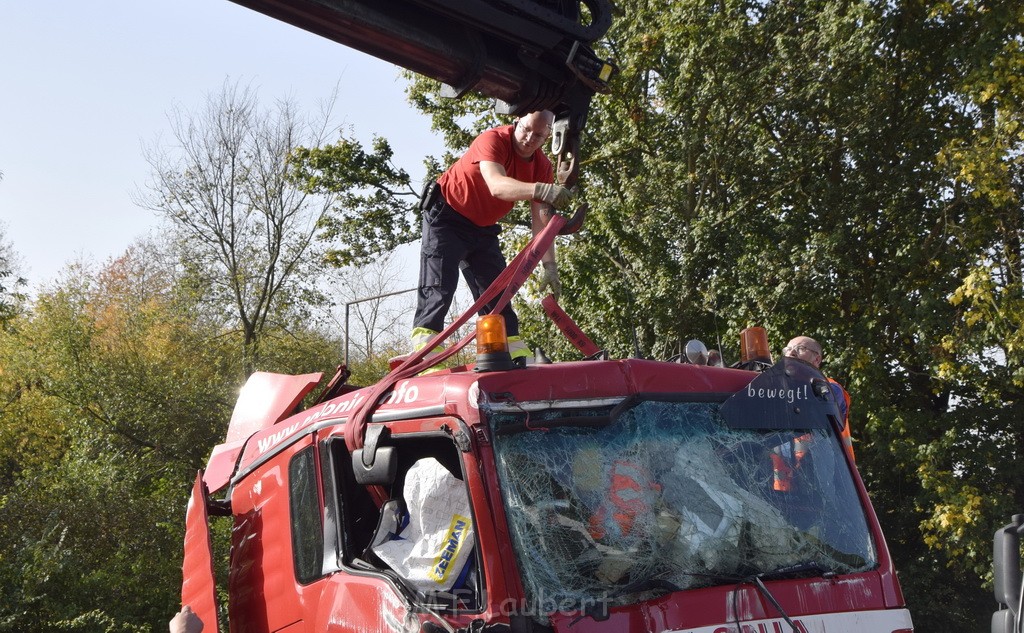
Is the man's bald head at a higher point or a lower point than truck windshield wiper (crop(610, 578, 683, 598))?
higher

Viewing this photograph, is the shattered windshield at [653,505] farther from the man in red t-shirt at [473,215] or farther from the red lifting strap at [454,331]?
the man in red t-shirt at [473,215]

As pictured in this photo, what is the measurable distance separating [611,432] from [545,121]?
5.98 ft

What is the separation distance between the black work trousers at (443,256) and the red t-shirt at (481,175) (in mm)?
69

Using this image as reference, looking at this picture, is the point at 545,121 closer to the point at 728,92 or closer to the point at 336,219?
the point at 728,92

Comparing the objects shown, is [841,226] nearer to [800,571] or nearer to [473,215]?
[473,215]

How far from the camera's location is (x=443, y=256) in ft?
16.5

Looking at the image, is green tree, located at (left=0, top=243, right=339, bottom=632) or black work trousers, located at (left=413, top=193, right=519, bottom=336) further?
green tree, located at (left=0, top=243, right=339, bottom=632)

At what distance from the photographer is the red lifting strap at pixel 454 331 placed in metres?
3.55

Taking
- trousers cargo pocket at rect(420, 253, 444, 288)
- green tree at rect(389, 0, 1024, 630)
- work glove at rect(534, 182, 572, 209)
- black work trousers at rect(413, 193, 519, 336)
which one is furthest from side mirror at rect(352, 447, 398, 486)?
green tree at rect(389, 0, 1024, 630)

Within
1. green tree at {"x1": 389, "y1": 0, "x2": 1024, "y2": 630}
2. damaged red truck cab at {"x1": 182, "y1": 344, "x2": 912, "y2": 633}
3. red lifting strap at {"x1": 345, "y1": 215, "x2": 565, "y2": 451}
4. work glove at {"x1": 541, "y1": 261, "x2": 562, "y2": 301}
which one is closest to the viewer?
damaged red truck cab at {"x1": 182, "y1": 344, "x2": 912, "y2": 633}

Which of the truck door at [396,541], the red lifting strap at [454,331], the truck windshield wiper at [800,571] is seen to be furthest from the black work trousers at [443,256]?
the truck windshield wiper at [800,571]

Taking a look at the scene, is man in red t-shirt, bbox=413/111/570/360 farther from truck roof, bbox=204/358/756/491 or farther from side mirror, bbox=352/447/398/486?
side mirror, bbox=352/447/398/486

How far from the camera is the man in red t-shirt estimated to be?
4762mm

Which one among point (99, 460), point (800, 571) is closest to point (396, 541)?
point (800, 571)
